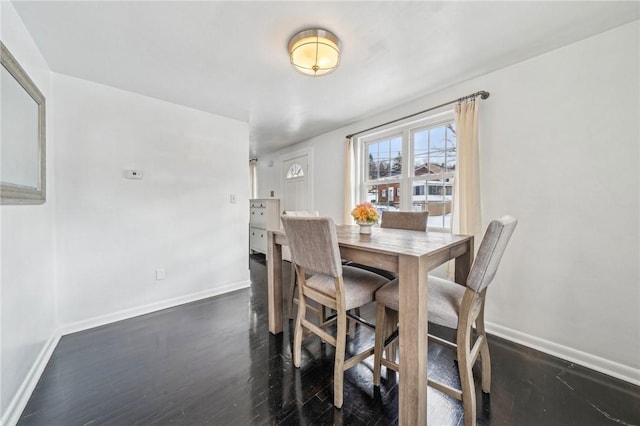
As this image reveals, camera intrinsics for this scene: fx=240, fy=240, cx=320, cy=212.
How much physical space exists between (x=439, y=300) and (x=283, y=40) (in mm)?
1980

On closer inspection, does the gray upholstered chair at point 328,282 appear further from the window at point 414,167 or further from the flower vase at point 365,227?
the window at point 414,167

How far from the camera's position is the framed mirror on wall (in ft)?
4.02

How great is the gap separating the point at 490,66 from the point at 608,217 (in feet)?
4.80

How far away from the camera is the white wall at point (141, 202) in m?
2.15

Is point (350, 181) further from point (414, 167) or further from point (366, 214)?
point (366, 214)

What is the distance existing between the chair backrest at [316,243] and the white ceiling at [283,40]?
4.20ft

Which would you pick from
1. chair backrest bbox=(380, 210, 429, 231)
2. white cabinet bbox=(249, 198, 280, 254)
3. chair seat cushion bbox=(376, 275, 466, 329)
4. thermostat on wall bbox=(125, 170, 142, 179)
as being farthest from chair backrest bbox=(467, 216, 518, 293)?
white cabinet bbox=(249, 198, 280, 254)

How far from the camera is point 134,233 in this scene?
2.48 m

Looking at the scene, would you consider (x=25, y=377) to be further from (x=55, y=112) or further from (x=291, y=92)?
(x=291, y=92)

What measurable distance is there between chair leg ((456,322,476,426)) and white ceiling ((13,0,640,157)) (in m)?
1.86

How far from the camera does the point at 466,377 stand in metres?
1.18

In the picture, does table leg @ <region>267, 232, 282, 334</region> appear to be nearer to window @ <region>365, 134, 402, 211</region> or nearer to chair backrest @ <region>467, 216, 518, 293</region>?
chair backrest @ <region>467, 216, 518, 293</region>

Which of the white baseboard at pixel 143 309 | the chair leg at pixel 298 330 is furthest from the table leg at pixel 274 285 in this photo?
the white baseboard at pixel 143 309

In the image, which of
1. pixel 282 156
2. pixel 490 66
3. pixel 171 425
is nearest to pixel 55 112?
pixel 171 425
